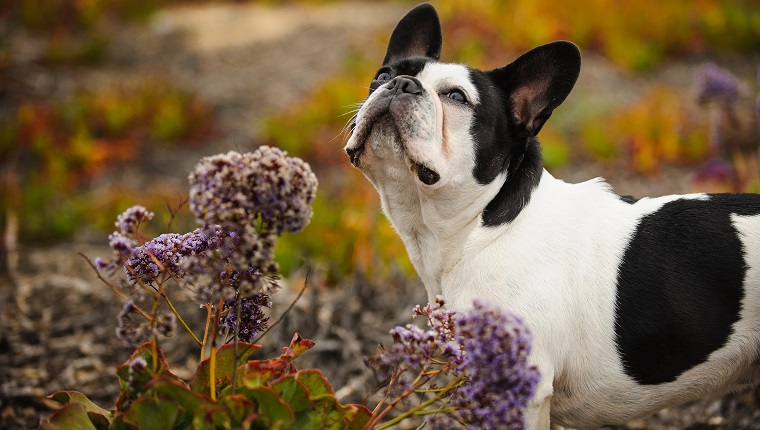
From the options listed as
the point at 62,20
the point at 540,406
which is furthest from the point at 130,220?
the point at 62,20

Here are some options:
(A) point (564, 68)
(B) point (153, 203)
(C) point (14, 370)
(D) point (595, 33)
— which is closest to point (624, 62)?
(D) point (595, 33)

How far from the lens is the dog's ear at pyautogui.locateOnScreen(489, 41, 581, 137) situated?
232cm

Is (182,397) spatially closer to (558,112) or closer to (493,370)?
(493,370)

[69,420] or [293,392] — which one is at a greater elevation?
[69,420]

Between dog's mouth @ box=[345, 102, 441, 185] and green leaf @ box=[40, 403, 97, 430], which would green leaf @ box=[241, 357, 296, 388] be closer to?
green leaf @ box=[40, 403, 97, 430]

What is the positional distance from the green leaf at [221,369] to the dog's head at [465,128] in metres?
0.76

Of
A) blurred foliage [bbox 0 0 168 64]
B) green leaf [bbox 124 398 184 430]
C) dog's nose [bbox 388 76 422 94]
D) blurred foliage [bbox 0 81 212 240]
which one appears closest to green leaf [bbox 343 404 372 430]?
green leaf [bbox 124 398 184 430]

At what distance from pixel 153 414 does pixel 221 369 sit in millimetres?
298

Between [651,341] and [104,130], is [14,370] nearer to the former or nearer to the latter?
[651,341]

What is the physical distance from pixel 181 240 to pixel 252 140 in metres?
5.57

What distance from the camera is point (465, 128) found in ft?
7.50

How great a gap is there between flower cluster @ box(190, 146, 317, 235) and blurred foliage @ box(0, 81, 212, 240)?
3.84 m

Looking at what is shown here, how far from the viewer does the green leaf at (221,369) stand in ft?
5.92

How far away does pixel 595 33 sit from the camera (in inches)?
358
